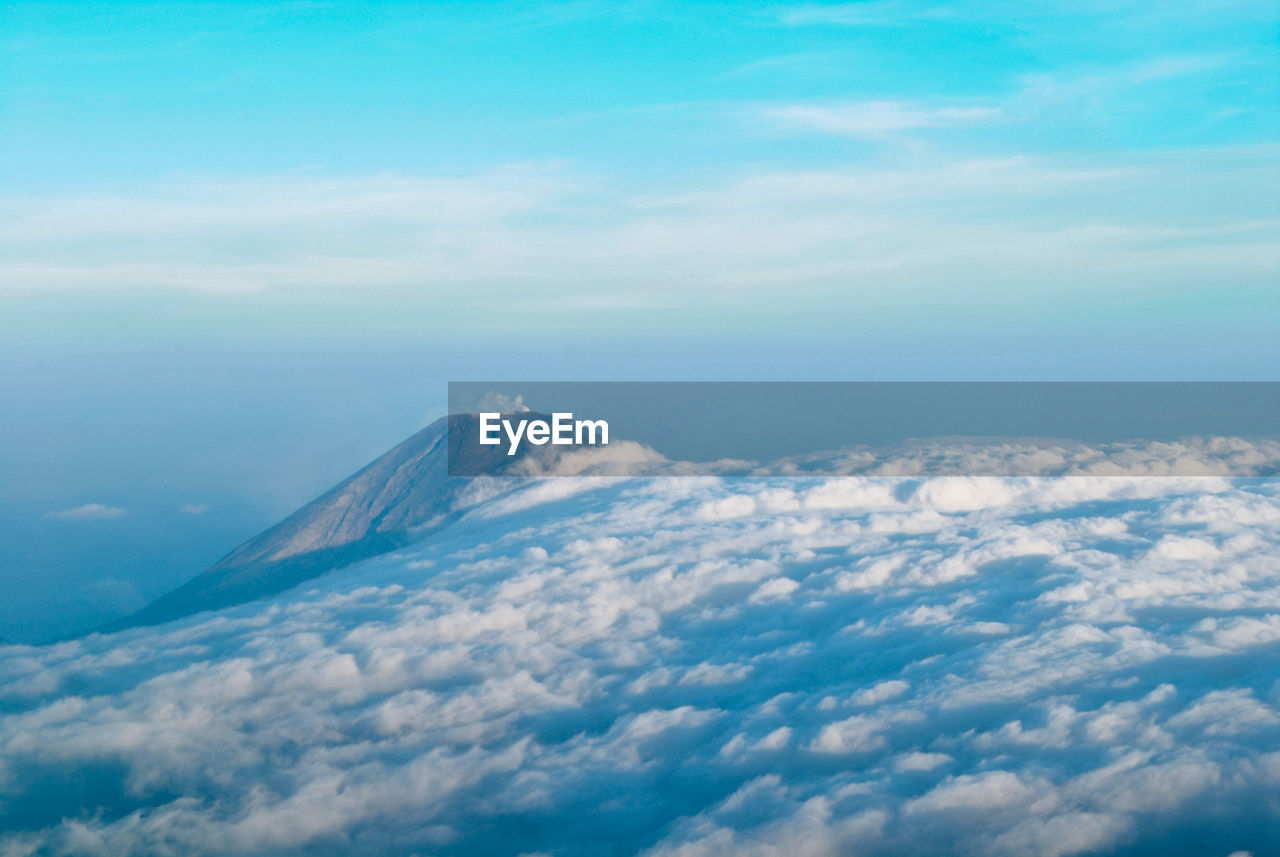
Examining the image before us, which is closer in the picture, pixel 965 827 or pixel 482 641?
pixel 965 827

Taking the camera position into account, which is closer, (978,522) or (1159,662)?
(1159,662)

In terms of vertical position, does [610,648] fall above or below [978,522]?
below

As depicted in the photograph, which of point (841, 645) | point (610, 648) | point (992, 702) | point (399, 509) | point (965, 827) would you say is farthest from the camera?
point (399, 509)

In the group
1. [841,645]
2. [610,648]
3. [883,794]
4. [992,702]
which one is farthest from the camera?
[610,648]

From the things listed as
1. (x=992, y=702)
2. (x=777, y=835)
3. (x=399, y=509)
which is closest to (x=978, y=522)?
(x=992, y=702)

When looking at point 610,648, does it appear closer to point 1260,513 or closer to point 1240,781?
point 1240,781

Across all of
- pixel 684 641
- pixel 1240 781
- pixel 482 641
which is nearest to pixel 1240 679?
pixel 1240 781

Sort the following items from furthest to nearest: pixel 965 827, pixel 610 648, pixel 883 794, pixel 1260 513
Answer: pixel 1260 513
pixel 610 648
pixel 883 794
pixel 965 827

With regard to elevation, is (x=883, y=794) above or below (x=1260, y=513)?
below

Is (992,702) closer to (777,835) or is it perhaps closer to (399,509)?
(777,835)
